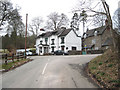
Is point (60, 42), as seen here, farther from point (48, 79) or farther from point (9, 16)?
point (48, 79)

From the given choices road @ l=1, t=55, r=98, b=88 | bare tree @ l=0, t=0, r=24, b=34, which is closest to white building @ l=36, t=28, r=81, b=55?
bare tree @ l=0, t=0, r=24, b=34

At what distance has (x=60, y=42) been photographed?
4006 centimetres

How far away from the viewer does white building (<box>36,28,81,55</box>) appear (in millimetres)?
39062

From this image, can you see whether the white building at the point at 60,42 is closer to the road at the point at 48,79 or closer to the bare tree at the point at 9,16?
the bare tree at the point at 9,16

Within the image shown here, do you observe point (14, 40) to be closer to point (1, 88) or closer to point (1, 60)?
point (1, 60)

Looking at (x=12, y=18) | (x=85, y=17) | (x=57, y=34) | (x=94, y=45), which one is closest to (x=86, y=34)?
(x=94, y=45)

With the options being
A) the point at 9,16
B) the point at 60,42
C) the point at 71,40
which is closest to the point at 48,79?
the point at 9,16

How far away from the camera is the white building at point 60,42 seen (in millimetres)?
39062

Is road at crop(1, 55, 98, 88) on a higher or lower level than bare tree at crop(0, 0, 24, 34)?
lower

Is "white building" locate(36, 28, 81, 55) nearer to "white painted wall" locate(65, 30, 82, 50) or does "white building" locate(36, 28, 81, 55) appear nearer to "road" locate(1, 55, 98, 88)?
"white painted wall" locate(65, 30, 82, 50)

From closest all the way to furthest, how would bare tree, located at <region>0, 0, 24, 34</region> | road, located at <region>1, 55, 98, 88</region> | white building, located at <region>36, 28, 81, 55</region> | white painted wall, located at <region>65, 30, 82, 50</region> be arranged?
road, located at <region>1, 55, 98, 88</region> < bare tree, located at <region>0, 0, 24, 34</region> < white building, located at <region>36, 28, 81, 55</region> < white painted wall, located at <region>65, 30, 82, 50</region>

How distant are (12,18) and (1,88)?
24.0m

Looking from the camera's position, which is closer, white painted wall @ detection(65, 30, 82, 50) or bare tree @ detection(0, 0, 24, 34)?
bare tree @ detection(0, 0, 24, 34)

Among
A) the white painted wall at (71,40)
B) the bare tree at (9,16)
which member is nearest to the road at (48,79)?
the bare tree at (9,16)
